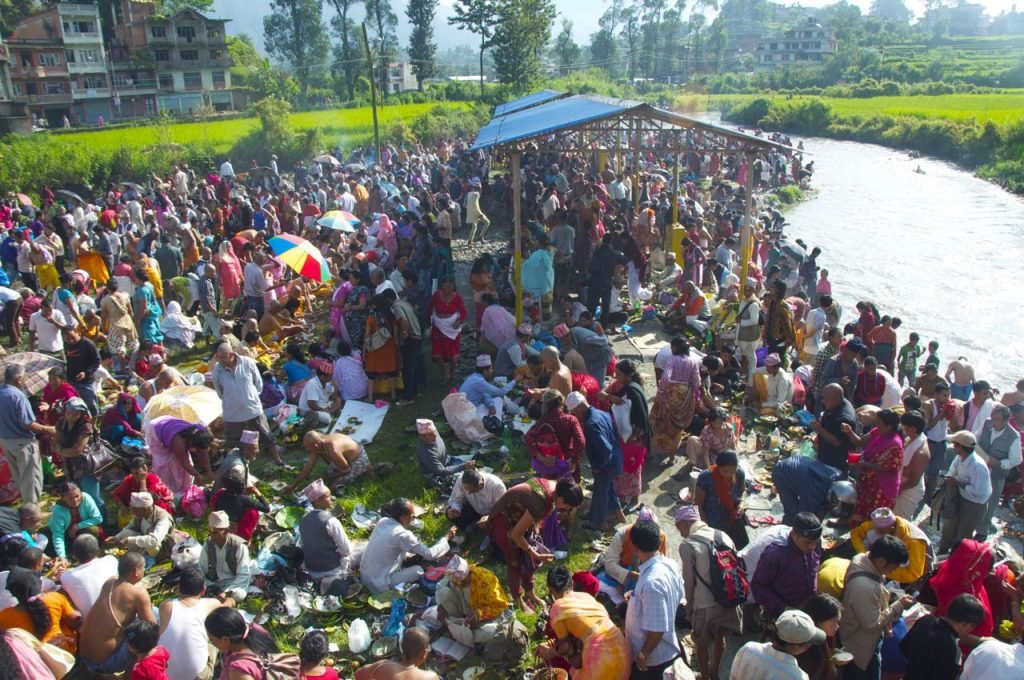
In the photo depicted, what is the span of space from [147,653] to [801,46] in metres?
111

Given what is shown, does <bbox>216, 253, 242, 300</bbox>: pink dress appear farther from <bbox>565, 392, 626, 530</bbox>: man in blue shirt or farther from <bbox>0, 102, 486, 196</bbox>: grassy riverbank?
<bbox>0, 102, 486, 196</bbox>: grassy riverbank

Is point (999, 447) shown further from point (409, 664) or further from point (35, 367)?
point (35, 367)

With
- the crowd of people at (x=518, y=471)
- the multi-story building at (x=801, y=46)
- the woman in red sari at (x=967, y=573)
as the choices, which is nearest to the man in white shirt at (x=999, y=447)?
the crowd of people at (x=518, y=471)

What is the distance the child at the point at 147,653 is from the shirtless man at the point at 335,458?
273cm

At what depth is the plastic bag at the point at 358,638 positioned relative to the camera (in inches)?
207

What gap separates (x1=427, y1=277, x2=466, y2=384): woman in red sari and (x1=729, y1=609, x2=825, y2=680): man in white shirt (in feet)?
19.4

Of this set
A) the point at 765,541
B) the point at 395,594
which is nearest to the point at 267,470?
the point at 395,594

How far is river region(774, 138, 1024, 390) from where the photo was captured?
13992 millimetres

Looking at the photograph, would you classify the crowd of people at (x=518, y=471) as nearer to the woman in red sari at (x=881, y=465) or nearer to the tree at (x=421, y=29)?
the woman in red sari at (x=881, y=465)

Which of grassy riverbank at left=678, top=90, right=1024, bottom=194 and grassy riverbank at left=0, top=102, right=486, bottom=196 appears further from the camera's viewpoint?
grassy riverbank at left=678, top=90, right=1024, bottom=194

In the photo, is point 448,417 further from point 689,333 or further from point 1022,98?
point 1022,98

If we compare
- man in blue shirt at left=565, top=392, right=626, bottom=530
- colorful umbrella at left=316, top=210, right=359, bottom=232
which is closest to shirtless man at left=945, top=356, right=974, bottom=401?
man in blue shirt at left=565, top=392, right=626, bottom=530

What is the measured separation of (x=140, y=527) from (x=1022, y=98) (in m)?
57.7

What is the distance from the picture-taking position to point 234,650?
13.7 ft
